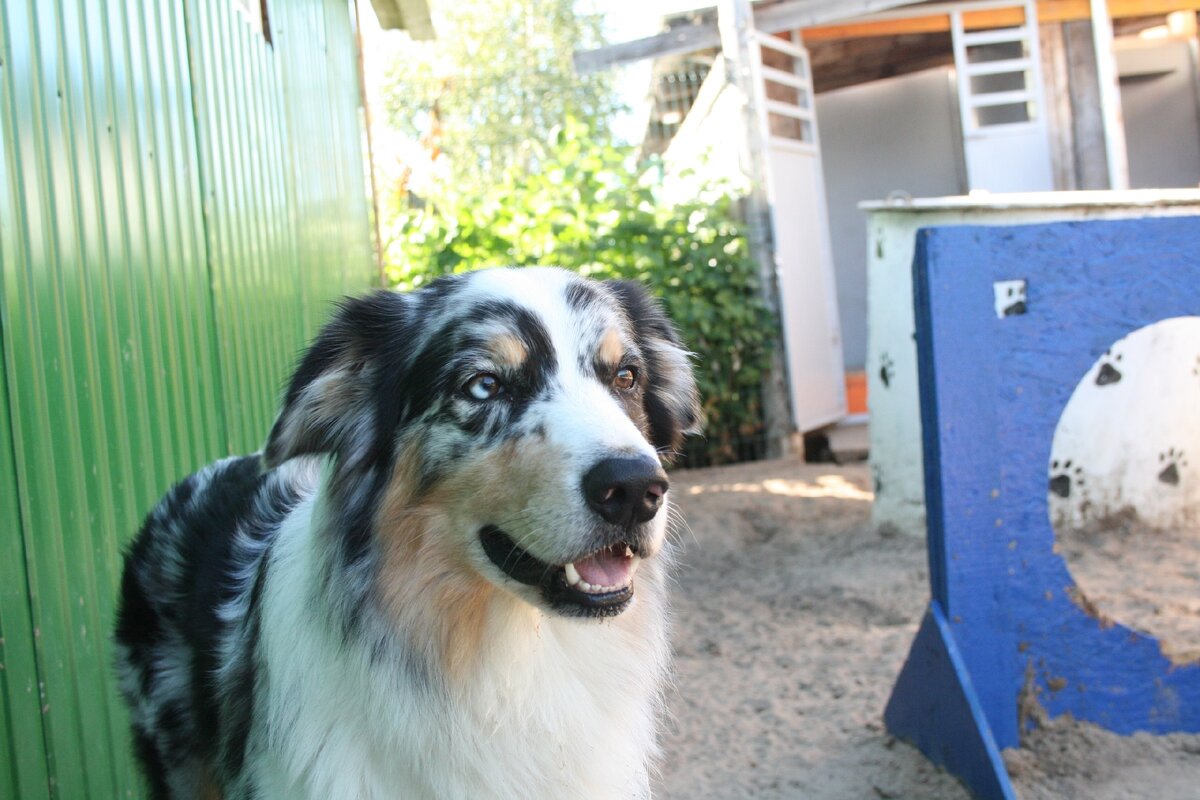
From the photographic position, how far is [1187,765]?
340cm

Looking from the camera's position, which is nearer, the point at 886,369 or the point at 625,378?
the point at 625,378

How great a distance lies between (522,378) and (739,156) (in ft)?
25.5

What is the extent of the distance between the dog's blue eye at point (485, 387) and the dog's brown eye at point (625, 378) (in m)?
0.31

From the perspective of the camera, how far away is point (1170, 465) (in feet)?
19.3

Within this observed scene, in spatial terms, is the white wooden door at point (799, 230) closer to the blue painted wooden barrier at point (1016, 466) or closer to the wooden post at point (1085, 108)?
the wooden post at point (1085, 108)

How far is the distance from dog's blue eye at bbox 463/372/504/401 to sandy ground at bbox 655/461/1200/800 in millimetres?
1767

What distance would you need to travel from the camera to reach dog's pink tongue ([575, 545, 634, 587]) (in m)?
2.27

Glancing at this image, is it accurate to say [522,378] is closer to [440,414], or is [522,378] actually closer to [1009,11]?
[440,414]

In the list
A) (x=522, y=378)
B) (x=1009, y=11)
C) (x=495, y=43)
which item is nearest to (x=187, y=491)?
(x=522, y=378)

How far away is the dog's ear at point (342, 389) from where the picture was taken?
8.41ft

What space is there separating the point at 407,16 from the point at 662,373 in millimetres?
8921

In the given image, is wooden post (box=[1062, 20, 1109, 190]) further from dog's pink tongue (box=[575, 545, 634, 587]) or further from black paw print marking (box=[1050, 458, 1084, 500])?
dog's pink tongue (box=[575, 545, 634, 587])

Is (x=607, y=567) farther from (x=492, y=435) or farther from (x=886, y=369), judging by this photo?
→ (x=886, y=369)

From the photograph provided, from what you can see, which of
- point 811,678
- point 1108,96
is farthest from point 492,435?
point 1108,96
